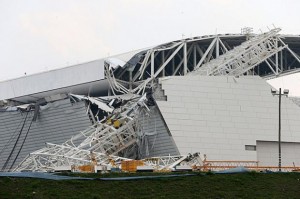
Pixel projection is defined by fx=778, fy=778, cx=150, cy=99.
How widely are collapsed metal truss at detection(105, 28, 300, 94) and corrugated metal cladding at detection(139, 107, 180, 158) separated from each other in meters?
4.56

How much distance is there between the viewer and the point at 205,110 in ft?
270

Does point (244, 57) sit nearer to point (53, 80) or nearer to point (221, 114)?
point (221, 114)

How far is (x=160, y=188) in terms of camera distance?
156ft

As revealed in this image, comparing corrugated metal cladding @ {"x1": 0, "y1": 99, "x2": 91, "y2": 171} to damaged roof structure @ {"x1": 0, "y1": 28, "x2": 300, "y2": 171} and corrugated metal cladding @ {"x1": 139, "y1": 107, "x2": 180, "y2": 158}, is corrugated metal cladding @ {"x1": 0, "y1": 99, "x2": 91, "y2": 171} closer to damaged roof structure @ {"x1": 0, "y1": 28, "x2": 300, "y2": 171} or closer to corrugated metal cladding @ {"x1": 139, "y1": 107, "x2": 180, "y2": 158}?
damaged roof structure @ {"x1": 0, "y1": 28, "x2": 300, "y2": 171}

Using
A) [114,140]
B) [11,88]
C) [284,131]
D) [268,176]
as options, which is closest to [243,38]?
[284,131]

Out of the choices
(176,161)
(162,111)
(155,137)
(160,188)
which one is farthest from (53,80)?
(160,188)

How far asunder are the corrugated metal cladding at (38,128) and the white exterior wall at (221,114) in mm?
11259

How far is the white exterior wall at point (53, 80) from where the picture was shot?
91.9 m

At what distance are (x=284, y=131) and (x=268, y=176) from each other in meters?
32.8

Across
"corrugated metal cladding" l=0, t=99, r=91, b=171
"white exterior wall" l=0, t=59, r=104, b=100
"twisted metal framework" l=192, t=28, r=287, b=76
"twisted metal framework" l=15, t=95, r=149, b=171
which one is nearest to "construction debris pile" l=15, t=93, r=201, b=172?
"twisted metal framework" l=15, t=95, r=149, b=171

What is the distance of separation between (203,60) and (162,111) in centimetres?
1643

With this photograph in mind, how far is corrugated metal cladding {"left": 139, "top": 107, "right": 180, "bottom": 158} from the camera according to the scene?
80438 millimetres

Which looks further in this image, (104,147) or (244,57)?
(244,57)

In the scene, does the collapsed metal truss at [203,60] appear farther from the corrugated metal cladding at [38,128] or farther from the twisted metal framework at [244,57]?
the corrugated metal cladding at [38,128]
